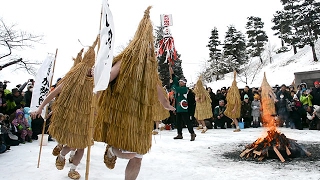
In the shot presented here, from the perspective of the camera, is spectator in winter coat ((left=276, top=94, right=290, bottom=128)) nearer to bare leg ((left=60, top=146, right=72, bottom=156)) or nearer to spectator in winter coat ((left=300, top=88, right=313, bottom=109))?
spectator in winter coat ((left=300, top=88, right=313, bottom=109))

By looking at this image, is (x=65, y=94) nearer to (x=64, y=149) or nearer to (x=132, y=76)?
(x=64, y=149)

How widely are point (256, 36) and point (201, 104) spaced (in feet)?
150

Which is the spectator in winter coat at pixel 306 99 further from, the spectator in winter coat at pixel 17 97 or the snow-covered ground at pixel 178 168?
the spectator in winter coat at pixel 17 97

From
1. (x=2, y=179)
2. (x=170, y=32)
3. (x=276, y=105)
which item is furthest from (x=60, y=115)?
(x=276, y=105)

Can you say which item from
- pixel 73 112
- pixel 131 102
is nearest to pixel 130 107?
pixel 131 102

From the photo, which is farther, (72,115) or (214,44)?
(214,44)

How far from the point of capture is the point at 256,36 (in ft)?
176

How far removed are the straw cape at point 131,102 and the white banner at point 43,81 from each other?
2.56 m

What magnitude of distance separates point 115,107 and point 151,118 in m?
0.42

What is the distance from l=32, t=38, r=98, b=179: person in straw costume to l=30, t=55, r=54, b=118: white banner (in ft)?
3.67

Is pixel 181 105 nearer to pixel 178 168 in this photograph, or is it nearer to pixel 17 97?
pixel 178 168

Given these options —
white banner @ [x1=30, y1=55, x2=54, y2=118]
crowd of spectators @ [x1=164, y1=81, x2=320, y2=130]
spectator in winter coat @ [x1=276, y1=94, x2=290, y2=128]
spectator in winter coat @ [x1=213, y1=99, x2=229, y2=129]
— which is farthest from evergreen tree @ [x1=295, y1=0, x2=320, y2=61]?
white banner @ [x1=30, y1=55, x2=54, y2=118]

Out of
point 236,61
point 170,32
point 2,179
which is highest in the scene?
point 236,61

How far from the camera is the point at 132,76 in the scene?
10.0ft
